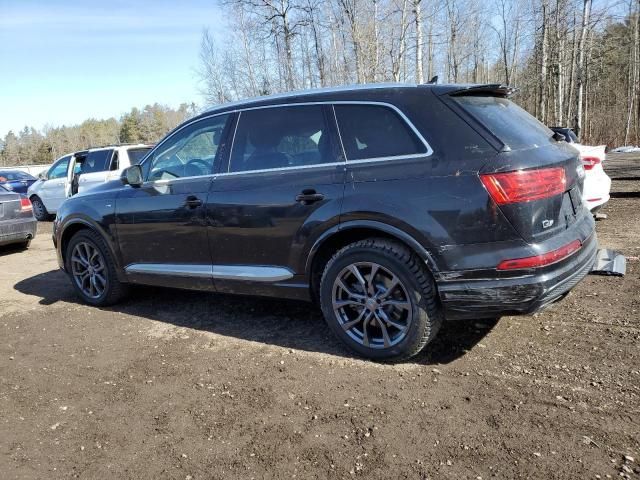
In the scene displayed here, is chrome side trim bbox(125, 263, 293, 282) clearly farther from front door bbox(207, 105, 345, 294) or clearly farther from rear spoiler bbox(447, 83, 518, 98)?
rear spoiler bbox(447, 83, 518, 98)

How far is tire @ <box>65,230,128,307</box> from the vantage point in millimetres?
5297

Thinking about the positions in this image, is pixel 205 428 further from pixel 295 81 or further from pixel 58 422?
pixel 295 81

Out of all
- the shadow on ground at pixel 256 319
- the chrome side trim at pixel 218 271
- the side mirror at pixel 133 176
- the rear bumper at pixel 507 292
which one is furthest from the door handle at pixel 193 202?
the rear bumper at pixel 507 292

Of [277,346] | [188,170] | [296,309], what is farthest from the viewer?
[296,309]

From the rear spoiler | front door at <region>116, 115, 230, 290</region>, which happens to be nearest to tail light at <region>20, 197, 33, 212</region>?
front door at <region>116, 115, 230, 290</region>

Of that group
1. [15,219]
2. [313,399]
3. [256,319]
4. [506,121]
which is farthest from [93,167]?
[506,121]

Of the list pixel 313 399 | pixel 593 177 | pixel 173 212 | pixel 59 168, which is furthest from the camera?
pixel 59 168

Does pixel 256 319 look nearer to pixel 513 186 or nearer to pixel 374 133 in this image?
pixel 374 133

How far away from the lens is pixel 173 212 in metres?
4.52

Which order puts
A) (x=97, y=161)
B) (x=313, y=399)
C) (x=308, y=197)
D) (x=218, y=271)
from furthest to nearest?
(x=97, y=161) → (x=218, y=271) → (x=308, y=197) → (x=313, y=399)

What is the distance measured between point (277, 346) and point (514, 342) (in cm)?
181

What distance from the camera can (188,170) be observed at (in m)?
4.58

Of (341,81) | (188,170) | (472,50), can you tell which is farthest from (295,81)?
(188,170)

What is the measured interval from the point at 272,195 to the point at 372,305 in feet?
3.71
